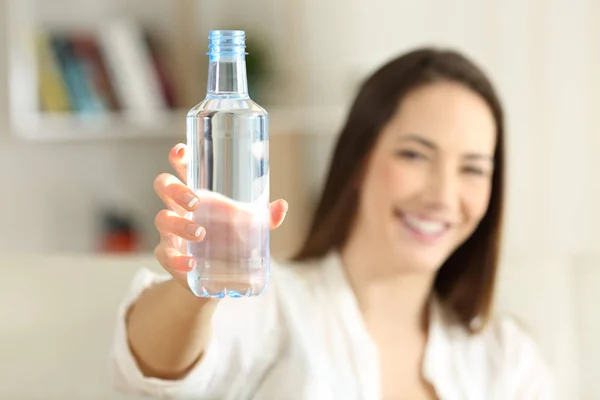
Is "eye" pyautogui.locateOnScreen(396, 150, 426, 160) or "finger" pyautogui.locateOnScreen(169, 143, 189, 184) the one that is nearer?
"finger" pyautogui.locateOnScreen(169, 143, 189, 184)

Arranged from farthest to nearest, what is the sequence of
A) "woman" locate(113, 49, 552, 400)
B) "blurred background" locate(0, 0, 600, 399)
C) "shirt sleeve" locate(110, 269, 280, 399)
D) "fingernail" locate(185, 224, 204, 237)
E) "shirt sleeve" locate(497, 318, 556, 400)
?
"blurred background" locate(0, 0, 600, 399) < "shirt sleeve" locate(497, 318, 556, 400) < "woman" locate(113, 49, 552, 400) < "shirt sleeve" locate(110, 269, 280, 399) < "fingernail" locate(185, 224, 204, 237)

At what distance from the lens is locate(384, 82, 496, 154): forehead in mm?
1343

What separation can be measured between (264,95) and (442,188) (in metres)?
1.47

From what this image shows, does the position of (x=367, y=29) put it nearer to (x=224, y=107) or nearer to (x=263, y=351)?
(x=263, y=351)

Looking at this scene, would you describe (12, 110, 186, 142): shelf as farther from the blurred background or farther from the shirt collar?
the shirt collar

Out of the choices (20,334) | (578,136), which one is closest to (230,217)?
(20,334)

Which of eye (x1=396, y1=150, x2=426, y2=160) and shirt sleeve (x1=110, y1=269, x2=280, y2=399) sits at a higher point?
eye (x1=396, y1=150, x2=426, y2=160)

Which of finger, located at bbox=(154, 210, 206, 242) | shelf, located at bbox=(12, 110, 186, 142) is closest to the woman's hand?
finger, located at bbox=(154, 210, 206, 242)

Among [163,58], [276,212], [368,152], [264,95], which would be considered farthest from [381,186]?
[163,58]

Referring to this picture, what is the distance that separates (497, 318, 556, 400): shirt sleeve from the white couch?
1.3 inches

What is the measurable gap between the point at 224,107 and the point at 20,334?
0.72 metres

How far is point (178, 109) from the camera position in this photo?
2.76 meters

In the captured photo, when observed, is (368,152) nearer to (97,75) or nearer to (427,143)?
(427,143)

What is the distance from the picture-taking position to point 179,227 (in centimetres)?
85
